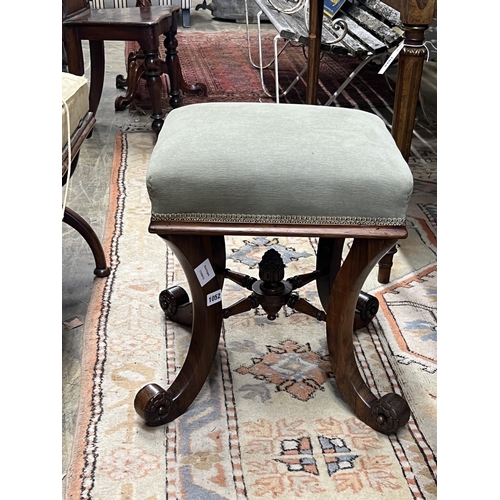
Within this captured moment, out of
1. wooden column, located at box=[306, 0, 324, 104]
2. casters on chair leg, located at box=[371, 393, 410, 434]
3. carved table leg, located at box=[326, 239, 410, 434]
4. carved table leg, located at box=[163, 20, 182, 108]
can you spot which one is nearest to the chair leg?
carved table leg, located at box=[326, 239, 410, 434]

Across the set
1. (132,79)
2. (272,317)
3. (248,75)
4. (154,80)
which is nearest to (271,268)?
(272,317)

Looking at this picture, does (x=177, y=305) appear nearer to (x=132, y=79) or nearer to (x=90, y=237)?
(x=90, y=237)

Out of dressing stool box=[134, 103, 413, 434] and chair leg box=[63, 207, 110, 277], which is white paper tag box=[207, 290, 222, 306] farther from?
chair leg box=[63, 207, 110, 277]

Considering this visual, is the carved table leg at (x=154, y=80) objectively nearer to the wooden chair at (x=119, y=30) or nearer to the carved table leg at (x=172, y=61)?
the wooden chair at (x=119, y=30)

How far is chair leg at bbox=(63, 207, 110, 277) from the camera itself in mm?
2098

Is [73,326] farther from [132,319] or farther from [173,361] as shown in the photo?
[173,361]

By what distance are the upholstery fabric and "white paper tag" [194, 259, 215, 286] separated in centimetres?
49

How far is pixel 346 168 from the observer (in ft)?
4.32

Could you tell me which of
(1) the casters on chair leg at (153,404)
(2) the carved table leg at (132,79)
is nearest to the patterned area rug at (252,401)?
(1) the casters on chair leg at (153,404)

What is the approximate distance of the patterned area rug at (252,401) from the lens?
56.0 inches

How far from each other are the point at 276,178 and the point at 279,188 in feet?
0.07

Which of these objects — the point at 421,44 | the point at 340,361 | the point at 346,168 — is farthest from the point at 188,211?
the point at 421,44

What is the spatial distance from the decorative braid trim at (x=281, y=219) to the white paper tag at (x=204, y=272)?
140 mm

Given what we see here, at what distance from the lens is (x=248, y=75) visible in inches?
183
